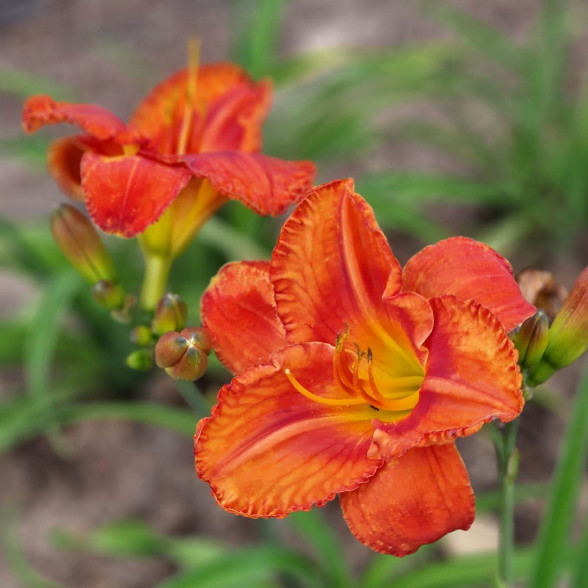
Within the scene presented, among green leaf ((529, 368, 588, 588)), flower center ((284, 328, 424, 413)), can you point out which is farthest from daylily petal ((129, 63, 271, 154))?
green leaf ((529, 368, 588, 588))

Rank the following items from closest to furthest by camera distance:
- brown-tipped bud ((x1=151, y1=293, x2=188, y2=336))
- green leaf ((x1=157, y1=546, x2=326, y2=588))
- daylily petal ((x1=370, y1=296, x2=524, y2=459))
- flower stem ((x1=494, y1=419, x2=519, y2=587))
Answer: daylily petal ((x1=370, y1=296, x2=524, y2=459)) → flower stem ((x1=494, y1=419, x2=519, y2=587)) → brown-tipped bud ((x1=151, y1=293, x2=188, y2=336)) → green leaf ((x1=157, y1=546, x2=326, y2=588))

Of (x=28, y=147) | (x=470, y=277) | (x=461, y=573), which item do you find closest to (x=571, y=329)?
(x=470, y=277)

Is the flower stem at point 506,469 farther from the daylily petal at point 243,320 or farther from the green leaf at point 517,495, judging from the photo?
the green leaf at point 517,495

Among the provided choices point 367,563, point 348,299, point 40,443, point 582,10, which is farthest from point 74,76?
point 348,299

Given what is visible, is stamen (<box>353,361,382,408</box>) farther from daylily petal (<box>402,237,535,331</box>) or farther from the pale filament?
the pale filament

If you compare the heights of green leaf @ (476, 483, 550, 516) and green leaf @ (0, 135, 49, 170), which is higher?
green leaf @ (0, 135, 49, 170)

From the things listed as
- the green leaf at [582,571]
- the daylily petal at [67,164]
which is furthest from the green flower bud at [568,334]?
the daylily petal at [67,164]

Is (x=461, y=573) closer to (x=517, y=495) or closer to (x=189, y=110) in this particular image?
(x=517, y=495)
